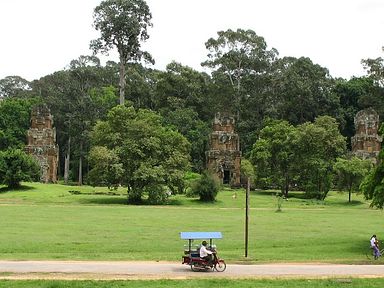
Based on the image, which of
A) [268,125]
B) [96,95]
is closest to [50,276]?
[268,125]

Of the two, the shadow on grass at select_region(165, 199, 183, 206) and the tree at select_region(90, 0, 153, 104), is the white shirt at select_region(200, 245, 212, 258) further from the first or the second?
the tree at select_region(90, 0, 153, 104)

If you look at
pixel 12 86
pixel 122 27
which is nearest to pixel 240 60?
pixel 122 27

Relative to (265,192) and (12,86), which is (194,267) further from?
(12,86)

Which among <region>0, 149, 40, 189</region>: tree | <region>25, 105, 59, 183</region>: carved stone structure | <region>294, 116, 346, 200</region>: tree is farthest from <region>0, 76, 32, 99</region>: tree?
<region>294, 116, 346, 200</region>: tree

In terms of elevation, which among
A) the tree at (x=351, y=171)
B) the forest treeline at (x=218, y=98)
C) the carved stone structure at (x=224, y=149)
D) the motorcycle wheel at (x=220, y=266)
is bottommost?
the motorcycle wheel at (x=220, y=266)

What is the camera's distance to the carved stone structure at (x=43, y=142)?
7712cm

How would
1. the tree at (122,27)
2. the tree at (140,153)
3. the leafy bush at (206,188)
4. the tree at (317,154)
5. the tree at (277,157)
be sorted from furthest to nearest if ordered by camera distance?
1. the tree at (122,27)
2. the tree at (277,157)
3. the tree at (317,154)
4. the leafy bush at (206,188)
5. the tree at (140,153)

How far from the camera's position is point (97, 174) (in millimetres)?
55344

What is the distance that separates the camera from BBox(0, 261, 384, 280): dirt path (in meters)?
18.0

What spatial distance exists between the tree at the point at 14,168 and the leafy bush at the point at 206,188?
1889 cm

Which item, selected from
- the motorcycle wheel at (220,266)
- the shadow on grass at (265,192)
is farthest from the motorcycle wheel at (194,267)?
the shadow on grass at (265,192)

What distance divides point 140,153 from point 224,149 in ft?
86.7

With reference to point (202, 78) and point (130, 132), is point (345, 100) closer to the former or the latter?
point (202, 78)

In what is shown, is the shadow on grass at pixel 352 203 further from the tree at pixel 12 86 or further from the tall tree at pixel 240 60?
the tree at pixel 12 86
